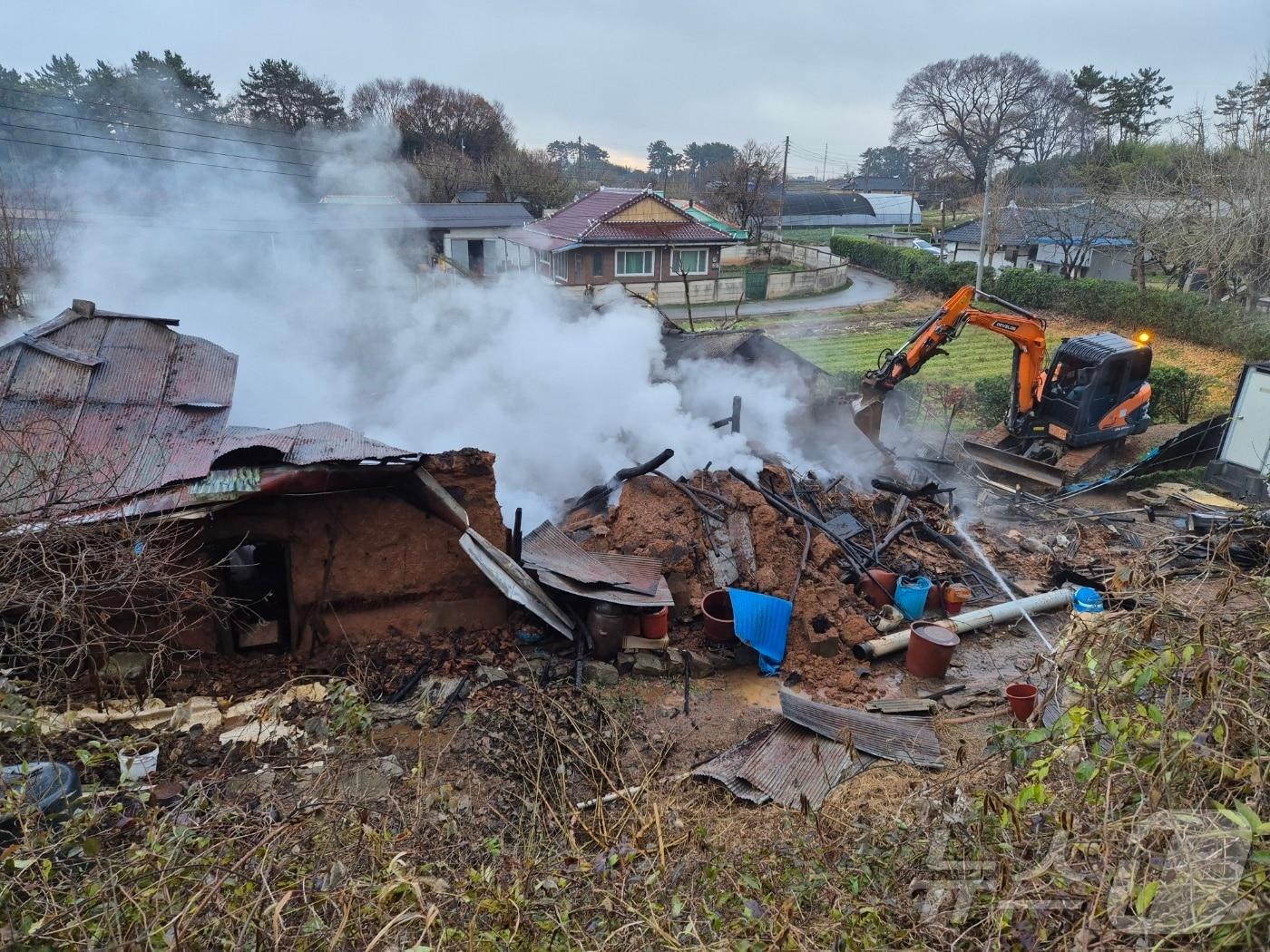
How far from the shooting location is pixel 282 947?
2.97 m

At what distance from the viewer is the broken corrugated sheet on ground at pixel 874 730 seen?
650cm

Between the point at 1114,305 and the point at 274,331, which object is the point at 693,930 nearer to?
the point at 274,331

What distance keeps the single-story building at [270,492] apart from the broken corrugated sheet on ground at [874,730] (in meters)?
3.45

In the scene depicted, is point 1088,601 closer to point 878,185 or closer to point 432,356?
point 432,356

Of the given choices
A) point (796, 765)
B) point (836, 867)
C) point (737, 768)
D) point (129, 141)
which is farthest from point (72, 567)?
point (129, 141)

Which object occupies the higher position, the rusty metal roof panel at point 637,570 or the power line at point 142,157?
the power line at point 142,157

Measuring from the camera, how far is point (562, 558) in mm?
8766

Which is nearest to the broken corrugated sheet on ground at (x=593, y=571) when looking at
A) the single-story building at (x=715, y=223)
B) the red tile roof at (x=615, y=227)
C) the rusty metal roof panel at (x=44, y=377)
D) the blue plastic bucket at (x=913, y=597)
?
the blue plastic bucket at (x=913, y=597)

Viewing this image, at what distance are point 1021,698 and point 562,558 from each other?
4953 millimetres

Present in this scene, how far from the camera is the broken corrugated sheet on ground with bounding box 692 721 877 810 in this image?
5906 mm

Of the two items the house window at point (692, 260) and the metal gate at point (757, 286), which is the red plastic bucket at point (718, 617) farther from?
the metal gate at point (757, 286)

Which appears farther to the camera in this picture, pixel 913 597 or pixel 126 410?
pixel 913 597

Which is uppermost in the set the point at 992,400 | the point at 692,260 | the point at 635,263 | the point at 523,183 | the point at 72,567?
the point at 523,183

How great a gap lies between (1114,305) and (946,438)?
53.8 feet
